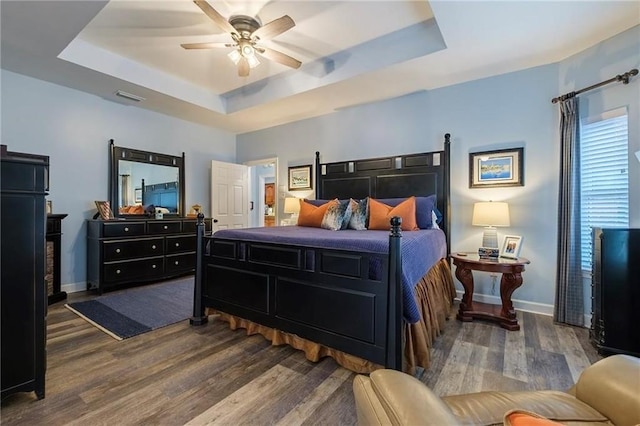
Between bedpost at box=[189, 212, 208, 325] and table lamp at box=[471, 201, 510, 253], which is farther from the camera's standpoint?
table lamp at box=[471, 201, 510, 253]

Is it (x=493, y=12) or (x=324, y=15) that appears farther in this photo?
(x=324, y=15)

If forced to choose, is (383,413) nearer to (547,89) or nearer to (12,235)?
(12,235)

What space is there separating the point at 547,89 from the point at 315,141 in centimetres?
307

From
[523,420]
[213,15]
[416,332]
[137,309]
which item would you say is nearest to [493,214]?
[416,332]

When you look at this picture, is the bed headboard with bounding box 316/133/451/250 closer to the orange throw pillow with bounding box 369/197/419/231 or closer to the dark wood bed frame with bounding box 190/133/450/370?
the orange throw pillow with bounding box 369/197/419/231

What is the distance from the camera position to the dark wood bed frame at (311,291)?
5.81 ft

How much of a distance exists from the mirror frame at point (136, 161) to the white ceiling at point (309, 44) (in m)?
0.74

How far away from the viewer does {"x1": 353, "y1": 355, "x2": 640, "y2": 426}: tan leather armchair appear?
0.62 meters

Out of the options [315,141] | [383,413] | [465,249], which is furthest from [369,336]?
[315,141]

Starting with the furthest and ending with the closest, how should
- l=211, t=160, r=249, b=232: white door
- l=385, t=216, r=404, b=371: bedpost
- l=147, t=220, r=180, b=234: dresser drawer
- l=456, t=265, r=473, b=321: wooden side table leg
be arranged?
l=211, t=160, r=249, b=232: white door → l=147, t=220, r=180, b=234: dresser drawer → l=456, t=265, r=473, b=321: wooden side table leg → l=385, t=216, r=404, b=371: bedpost

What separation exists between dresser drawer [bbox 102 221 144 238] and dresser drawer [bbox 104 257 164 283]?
376 millimetres

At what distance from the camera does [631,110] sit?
251 centimetres

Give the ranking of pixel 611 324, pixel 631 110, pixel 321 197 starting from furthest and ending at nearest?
1. pixel 321 197
2. pixel 631 110
3. pixel 611 324

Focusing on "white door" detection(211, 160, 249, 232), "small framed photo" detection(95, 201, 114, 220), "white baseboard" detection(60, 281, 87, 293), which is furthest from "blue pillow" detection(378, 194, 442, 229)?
"white baseboard" detection(60, 281, 87, 293)
